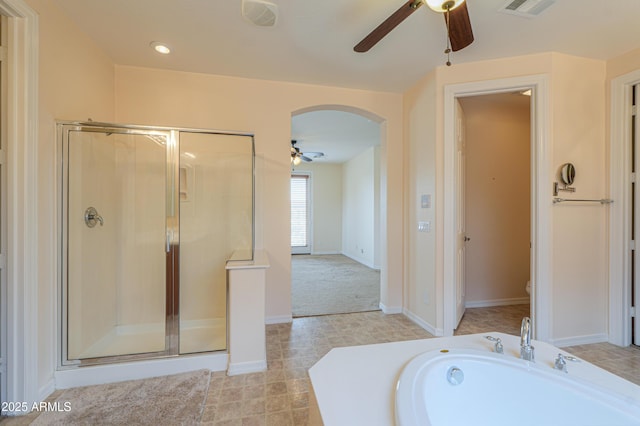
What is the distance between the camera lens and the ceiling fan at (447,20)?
1379 mm

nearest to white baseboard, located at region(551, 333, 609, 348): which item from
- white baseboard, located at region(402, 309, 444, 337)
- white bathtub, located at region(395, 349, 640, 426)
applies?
white baseboard, located at region(402, 309, 444, 337)

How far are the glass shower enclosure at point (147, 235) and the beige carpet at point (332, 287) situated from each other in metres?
1.22

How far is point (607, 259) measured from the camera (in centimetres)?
253

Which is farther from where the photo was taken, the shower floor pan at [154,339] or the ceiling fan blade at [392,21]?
the shower floor pan at [154,339]

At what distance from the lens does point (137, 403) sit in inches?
66.2

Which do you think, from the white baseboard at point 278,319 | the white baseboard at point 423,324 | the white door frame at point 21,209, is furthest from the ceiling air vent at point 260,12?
the white baseboard at point 423,324

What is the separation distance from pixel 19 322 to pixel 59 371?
510 millimetres

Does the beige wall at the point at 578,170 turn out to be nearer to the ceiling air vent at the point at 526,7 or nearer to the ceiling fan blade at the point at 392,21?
the ceiling air vent at the point at 526,7

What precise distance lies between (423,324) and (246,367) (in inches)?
72.4

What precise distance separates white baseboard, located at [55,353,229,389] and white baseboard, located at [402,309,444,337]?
1.95m

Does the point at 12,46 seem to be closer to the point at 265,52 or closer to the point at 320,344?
the point at 265,52

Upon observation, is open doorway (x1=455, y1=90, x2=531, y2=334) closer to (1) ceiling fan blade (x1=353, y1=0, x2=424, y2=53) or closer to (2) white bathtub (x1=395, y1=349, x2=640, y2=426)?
(1) ceiling fan blade (x1=353, y1=0, x2=424, y2=53)

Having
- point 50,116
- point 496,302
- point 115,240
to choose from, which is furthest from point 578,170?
point 115,240

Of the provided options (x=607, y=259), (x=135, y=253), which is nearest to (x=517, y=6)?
(x=607, y=259)
